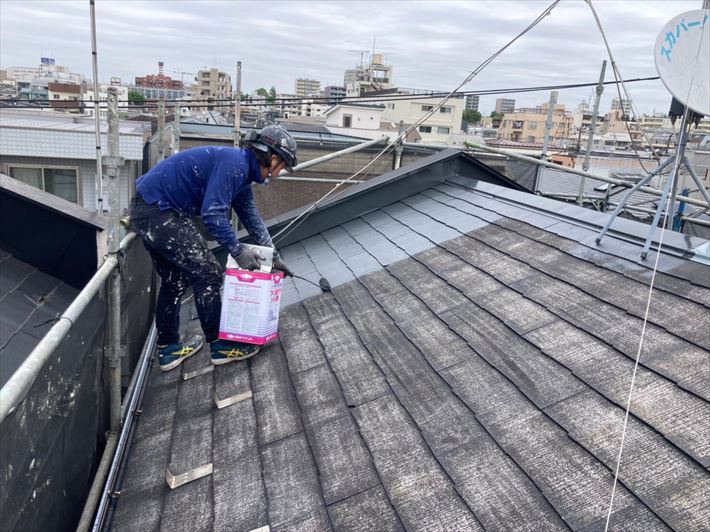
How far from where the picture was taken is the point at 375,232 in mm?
5664

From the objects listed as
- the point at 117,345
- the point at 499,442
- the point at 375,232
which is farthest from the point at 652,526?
the point at 375,232

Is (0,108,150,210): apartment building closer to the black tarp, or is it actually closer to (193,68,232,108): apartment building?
the black tarp

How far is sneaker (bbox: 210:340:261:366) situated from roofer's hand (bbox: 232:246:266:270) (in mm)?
588

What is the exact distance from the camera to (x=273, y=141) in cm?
370

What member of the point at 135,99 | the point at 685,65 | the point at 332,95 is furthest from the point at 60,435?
the point at 332,95

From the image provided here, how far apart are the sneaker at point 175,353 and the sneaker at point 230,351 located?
413 millimetres

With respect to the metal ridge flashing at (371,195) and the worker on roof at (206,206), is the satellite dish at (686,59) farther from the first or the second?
the metal ridge flashing at (371,195)

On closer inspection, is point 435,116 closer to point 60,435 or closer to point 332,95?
point 332,95

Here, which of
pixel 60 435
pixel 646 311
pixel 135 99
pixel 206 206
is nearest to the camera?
pixel 60 435

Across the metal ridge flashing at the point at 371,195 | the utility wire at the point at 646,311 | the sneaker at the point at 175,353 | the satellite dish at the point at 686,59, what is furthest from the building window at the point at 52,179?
the satellite dish at the point at 686,59

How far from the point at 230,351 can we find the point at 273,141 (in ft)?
→ 5.15

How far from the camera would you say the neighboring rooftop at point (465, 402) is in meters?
2.00

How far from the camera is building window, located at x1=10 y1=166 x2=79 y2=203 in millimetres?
15491

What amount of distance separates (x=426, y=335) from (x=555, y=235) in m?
1.59
